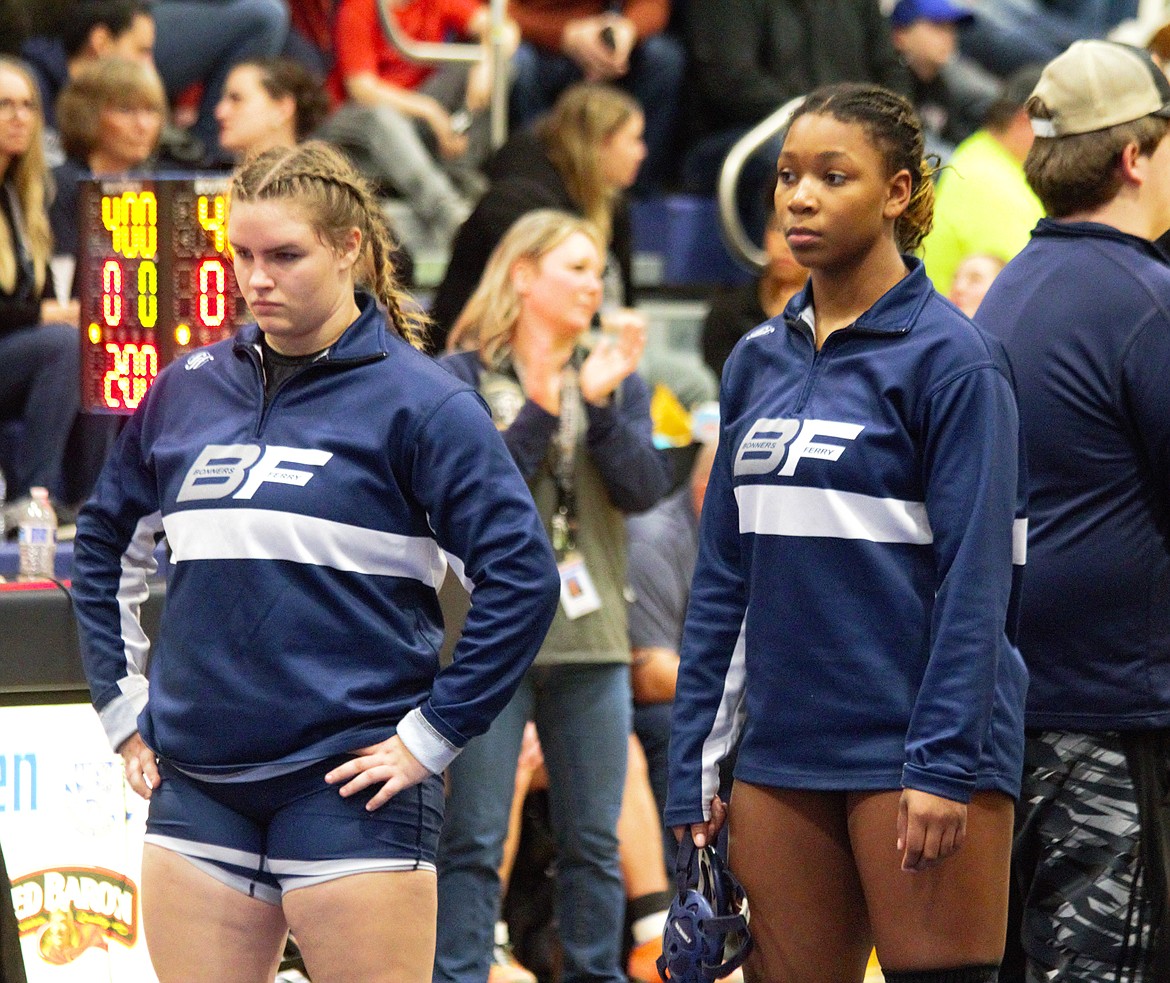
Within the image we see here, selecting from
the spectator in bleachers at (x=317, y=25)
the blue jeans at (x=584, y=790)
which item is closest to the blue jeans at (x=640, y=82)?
the spectator in bleachers at (x=317, y=25)

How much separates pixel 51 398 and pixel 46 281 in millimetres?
427

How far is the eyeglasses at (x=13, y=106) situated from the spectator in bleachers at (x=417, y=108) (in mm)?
1918

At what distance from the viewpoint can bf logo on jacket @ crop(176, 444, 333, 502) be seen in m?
2.55

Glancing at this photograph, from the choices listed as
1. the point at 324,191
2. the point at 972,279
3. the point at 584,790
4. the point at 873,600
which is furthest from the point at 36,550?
the point at 972,279

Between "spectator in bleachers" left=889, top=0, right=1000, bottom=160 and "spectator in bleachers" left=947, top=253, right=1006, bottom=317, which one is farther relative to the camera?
"spectator in bleachers" left=889, top=0, right=1000, bottom=160

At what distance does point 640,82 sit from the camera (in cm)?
852

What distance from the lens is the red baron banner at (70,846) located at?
3568mm

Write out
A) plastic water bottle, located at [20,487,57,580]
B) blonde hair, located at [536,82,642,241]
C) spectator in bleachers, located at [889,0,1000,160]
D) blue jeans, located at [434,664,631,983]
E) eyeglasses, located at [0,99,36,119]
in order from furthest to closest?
spectator in bleachers, located at [889,0,1000,160]
blonde hair, located at [536,82,642,241]
eyeglasses, located at [0,99,36,119]
blue jeans, located at [434,664,631,983]
plastic water bottle, located at [20,487,57,580]

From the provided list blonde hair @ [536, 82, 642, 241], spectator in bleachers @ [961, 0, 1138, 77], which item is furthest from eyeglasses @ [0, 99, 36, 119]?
spectator in bleachers @ [961, 0, 1138, 77]

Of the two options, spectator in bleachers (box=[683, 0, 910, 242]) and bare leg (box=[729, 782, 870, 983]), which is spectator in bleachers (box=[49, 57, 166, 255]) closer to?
spectator in bleachers (box=[683, 0, 910, 242])

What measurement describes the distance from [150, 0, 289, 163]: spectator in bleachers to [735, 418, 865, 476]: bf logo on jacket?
5421mm

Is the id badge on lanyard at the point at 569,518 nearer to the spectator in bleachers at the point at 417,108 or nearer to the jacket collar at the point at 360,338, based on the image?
the jacket collar at the point at 360,338

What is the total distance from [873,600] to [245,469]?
0.85 meters

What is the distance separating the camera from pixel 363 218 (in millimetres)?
2668
